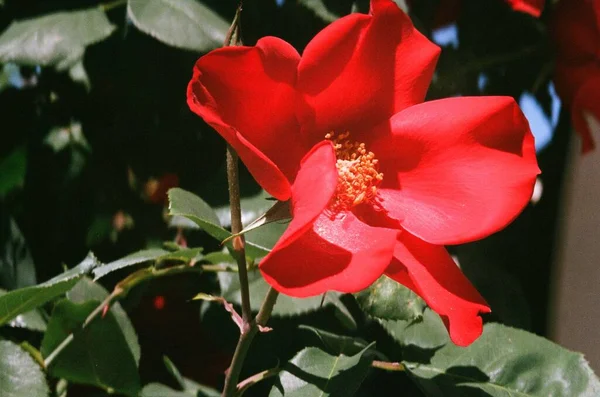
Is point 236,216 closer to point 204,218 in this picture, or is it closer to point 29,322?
point 204,218

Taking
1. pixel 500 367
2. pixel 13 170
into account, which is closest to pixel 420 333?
pixel 500 367

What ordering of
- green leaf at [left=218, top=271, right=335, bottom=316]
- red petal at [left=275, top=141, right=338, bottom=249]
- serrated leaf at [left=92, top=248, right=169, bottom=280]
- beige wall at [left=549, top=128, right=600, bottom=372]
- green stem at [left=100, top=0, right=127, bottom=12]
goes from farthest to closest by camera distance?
beige wall at [left=549, top=128, right=600, bottom=372] → green stem at [left=100, top=0, right=127, bottom=12] → green leaf at [left=218, top=271, right=335, bottom=316] → serrated leaf at [left=92, top=248, right=169, bottom=280] → red petal at [left=275, top=141, right=338, bottom=249]

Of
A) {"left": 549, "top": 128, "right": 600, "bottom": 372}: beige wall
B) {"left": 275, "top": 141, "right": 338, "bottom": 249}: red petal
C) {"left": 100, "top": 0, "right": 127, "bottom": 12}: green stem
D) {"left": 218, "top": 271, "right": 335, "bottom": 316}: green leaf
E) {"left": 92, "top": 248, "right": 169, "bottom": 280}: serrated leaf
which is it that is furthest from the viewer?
{"left": 549, "top": 128, "right": 600, "bottom": 372}: beige wall

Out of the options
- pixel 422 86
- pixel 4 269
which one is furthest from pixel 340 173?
pixel 4 269

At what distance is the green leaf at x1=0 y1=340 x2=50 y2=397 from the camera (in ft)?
1.63

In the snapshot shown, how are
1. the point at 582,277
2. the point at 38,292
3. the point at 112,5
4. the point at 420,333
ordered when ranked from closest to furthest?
the point at 38,292
the point at 420,333
the point at 112,5
the point at 582,277

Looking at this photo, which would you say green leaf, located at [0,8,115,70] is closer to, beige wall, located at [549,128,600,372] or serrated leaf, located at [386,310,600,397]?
serrated leaf, located at [386,310,600,397]

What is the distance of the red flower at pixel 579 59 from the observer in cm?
74

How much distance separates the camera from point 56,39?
0.69 meters

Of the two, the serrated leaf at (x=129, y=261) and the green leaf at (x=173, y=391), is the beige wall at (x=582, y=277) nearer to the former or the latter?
the green leaf at (x=173, y=391)

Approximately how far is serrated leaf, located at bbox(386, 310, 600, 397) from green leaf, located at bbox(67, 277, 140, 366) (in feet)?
0.79

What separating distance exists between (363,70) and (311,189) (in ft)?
0.37

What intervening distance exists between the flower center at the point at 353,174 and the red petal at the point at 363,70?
0.02m

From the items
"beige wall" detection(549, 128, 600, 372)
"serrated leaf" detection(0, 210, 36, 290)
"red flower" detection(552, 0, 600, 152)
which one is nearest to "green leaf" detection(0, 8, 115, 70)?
"serrated leaf" detection(0, 210, 36, 290)
